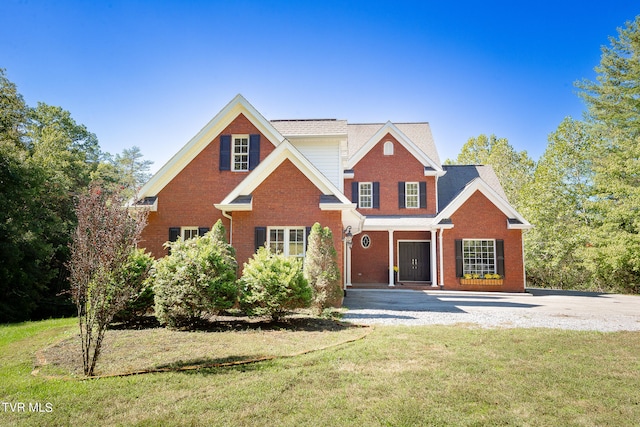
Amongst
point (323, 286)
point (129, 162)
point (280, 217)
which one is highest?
point (129, 162)

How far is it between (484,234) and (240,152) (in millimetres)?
12626

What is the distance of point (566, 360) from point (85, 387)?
7.20 metres

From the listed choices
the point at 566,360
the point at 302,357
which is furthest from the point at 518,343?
the point at 302,357

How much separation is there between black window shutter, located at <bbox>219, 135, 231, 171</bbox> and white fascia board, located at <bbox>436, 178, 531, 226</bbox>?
10921 mm

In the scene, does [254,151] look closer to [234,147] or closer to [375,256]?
[234,147]

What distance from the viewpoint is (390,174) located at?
71.4 feet

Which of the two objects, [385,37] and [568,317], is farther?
[385,37]

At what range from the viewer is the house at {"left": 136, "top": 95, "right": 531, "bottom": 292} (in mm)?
13055

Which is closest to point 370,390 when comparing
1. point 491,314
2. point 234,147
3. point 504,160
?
point 491,314

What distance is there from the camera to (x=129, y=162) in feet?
214

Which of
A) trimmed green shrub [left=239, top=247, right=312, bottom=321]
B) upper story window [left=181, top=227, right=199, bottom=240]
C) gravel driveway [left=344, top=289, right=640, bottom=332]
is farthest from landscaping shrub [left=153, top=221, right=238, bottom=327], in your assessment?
upper story window [left=181, top=227, right=199, bottom=240]

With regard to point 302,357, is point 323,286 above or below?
above

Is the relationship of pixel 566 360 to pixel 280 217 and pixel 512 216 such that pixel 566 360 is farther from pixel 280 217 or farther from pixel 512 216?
pixel 512 216

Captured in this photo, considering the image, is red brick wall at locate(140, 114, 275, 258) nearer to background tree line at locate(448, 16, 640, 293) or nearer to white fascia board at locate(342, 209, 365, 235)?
white fascia board at locate(342, 209, 365, 235)
